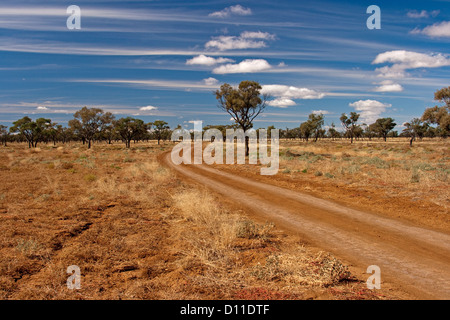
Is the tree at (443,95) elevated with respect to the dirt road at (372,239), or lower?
elevated

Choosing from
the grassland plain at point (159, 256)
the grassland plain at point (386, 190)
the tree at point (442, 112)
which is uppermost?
the tree at point (442, 112)

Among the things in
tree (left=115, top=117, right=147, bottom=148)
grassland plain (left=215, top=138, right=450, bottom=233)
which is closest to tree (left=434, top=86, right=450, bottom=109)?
grassland plain (left=215, top=138, right=450, bottom=233)

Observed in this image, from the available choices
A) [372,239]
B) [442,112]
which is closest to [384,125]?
[442,112]

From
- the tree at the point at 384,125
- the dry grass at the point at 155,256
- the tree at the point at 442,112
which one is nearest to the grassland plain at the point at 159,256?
the dry grass at the point at 155,256

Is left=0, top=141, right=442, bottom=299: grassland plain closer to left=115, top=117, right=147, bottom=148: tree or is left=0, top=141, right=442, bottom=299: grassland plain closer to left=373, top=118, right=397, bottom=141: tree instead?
left=115, top=117, right=147, bottom=148: tree

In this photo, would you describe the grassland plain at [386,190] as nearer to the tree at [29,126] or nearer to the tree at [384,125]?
the tree at [29,126]

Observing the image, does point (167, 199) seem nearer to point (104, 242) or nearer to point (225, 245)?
point (104, 242)

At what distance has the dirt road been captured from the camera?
545 centimetres

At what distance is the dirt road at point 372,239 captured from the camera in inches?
215

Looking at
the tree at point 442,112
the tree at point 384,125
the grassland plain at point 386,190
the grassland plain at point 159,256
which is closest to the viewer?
the grassland plain at point 159,256

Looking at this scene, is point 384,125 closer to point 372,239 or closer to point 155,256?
point 372,239

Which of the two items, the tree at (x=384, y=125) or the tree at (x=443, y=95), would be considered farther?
the tree at (x=384, y=125)

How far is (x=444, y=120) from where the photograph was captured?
114ft
